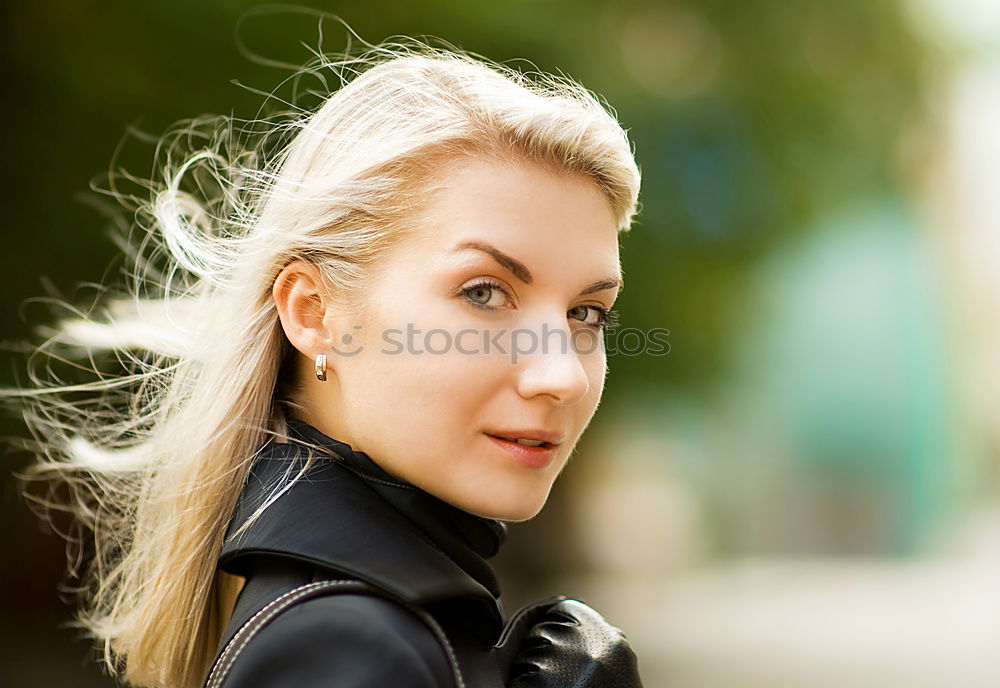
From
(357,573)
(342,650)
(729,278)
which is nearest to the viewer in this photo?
(342,650)

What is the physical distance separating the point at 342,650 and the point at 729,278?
7859 mm

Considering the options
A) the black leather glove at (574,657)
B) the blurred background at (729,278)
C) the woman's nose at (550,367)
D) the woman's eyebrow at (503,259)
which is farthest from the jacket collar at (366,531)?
the blurred background at (729,278)

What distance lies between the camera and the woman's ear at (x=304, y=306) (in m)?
2.16

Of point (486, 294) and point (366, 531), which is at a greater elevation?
point (486, 294)

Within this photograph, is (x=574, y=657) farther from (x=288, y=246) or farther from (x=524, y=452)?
(x=288, y=246)

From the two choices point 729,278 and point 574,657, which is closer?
point 574,657

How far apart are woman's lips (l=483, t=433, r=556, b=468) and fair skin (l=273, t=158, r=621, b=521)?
0.5 inches

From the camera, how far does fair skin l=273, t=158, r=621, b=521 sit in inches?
78.7

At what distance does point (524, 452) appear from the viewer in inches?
80.7

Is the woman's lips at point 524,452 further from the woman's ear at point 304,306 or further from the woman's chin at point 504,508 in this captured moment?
the woman's ear at point 304,306

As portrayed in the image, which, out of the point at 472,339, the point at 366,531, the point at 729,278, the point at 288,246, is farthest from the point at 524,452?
the point at 729,278

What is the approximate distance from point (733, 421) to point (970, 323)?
632cm

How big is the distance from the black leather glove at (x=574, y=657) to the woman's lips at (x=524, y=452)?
324mm

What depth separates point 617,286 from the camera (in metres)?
2.20
